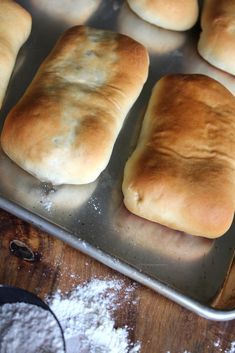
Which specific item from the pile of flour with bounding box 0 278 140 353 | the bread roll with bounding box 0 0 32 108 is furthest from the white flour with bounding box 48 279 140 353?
the bread roll with bounding box 0 0 32 108

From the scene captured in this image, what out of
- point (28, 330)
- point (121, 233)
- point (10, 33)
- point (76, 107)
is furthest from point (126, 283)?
point (10, 33)

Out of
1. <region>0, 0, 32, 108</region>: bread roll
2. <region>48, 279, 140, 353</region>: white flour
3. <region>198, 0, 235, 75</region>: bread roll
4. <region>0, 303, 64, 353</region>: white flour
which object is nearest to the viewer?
<region>0, 303, 64, 353</region>: white flour

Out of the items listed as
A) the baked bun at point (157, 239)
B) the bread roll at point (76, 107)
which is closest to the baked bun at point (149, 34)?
the bread roll at point (76, 107)

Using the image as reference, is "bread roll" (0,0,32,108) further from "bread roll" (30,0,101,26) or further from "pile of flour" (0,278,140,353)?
"pile of flour" (0,278,140,353)

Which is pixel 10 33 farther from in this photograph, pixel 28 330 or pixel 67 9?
pixel 28 330

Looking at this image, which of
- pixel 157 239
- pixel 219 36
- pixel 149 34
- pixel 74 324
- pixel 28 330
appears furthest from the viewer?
pixel 149 34

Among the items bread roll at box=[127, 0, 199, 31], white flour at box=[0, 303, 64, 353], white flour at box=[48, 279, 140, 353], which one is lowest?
white flour at box=[48, 279, 140, 353]
